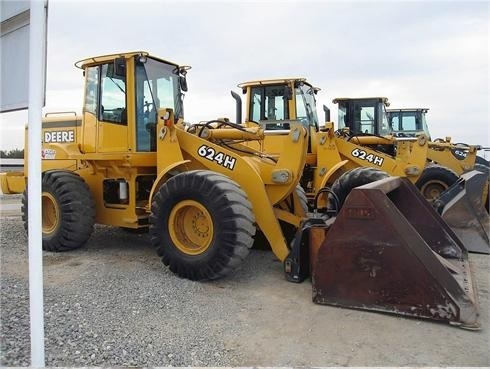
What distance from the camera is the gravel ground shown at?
9.80 feet

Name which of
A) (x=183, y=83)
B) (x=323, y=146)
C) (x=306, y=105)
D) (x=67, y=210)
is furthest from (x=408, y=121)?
(x=67, y=210)

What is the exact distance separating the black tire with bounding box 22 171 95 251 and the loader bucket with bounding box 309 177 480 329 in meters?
3.26

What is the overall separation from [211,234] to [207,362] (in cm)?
177

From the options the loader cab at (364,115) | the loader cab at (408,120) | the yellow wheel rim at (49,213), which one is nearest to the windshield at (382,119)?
the loader cab at (364,115)

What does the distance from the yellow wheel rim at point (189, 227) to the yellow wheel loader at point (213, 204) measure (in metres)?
0.01

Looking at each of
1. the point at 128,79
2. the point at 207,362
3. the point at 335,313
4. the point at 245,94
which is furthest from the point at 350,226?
the point at 245,94

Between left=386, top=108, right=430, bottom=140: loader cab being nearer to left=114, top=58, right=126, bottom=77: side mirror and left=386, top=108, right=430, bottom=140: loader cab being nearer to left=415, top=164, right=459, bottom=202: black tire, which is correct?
left=415, top=164, right=459, bottom=202: black tire

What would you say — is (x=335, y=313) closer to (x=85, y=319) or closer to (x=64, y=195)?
(x=85, y=319)

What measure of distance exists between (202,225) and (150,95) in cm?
211

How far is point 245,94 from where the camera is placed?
912 centimetres

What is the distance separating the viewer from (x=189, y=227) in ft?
16.1

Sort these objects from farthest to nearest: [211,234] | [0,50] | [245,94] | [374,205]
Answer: [245,94] → [211,234] → [374,205] → [0,50]

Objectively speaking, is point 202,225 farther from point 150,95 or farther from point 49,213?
point 49,213

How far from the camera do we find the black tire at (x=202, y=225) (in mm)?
4438
